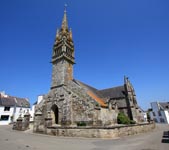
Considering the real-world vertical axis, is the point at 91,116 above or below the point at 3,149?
above

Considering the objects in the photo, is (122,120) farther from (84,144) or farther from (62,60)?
(62,60)

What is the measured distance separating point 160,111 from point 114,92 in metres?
30.5

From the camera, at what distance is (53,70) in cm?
2681

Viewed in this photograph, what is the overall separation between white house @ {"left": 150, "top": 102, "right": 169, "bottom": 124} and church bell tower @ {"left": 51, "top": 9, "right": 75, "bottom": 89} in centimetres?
4148

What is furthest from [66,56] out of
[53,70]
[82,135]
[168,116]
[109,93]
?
[168,116]

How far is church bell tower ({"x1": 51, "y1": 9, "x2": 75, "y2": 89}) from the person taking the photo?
25.0 metres

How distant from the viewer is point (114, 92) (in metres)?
A: 31.2

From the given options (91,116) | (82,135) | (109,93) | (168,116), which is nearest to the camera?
(82,135)

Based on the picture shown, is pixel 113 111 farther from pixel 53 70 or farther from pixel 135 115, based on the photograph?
pixel 53 70

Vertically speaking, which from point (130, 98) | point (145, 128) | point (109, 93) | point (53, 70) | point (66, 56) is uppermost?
point (66, 56)

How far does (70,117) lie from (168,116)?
42.9 metres

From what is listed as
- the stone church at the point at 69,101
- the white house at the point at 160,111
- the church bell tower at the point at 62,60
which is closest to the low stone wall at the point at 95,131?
the stone church at the point at 69,101

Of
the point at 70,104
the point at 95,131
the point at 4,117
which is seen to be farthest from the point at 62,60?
the point at 4,117

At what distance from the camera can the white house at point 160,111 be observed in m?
46.3
